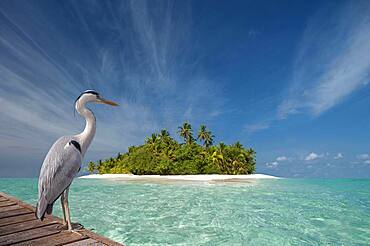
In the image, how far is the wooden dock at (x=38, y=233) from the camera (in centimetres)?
251

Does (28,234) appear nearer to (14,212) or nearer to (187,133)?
(14,212)

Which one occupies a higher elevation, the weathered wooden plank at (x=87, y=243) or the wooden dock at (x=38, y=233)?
the wooden dock at (x=38, y=233)

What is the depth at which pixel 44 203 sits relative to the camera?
2.61 metres

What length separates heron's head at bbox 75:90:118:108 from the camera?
293 cm

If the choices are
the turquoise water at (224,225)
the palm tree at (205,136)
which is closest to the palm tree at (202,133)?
the palm tree at (205,136)

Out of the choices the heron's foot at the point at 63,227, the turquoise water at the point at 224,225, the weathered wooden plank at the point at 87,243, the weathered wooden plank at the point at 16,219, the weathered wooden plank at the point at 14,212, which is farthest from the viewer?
the turquoise water at the point at 224,225

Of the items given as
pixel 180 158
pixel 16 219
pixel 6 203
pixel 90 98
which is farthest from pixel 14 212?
pixel 180 158

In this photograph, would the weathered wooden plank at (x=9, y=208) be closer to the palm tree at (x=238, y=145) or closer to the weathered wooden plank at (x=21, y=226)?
the weathered wooden plank at (x=21, y=226)

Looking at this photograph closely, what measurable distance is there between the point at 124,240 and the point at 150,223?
1.41 meters

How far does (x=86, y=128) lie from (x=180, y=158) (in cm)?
3166

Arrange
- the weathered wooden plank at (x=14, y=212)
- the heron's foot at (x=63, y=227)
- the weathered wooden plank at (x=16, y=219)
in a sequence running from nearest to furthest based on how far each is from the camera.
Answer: the heron's foot at (x=63, y=227), the weathered wooden plank at (x=16, y=219), the weathered wooden plank at (x=14, y=212)

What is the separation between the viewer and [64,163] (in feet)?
8.84

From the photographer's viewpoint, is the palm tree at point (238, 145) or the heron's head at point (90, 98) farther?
the palm tree at point (238, 145)

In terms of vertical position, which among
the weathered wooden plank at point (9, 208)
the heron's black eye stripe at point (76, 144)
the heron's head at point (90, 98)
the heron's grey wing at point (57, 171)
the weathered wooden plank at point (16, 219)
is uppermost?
the heron's head at point (90, 98)
